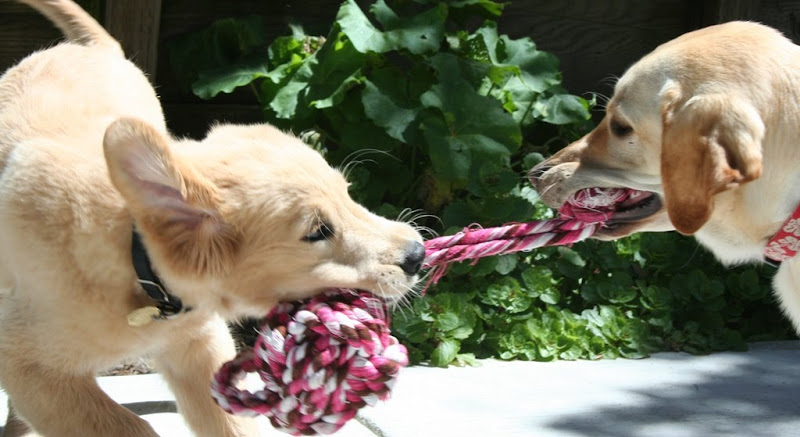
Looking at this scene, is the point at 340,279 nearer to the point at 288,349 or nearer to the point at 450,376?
the point at 288,349

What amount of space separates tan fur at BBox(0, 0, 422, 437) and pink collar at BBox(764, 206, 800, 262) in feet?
3.95

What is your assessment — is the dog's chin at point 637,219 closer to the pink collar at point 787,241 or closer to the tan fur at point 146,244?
the pink collar at point 787,241

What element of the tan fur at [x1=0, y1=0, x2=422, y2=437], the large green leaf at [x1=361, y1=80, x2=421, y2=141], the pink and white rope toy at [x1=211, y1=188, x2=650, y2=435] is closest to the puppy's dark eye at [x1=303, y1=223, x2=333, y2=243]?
the tan fur at [x1=0, y1=0, x2=422, y2=437]

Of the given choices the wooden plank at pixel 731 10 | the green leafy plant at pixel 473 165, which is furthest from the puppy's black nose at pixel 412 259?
the wooden plank at pixel 731 10

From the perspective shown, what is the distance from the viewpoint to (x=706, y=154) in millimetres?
2871

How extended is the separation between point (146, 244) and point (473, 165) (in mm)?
2820

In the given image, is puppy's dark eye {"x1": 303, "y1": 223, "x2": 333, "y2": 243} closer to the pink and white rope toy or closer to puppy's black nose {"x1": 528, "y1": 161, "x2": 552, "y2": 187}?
the pink and white rope toy

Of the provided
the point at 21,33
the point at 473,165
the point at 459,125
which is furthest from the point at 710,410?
the point at 21,33

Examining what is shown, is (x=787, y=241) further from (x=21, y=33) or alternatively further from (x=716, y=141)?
(x=21, y=33)

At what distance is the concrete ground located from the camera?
3699 mm

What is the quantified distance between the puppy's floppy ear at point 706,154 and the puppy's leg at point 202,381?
152cm

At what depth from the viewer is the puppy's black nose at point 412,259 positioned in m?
2.70

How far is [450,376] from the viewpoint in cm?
439

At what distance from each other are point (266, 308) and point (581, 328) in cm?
263
